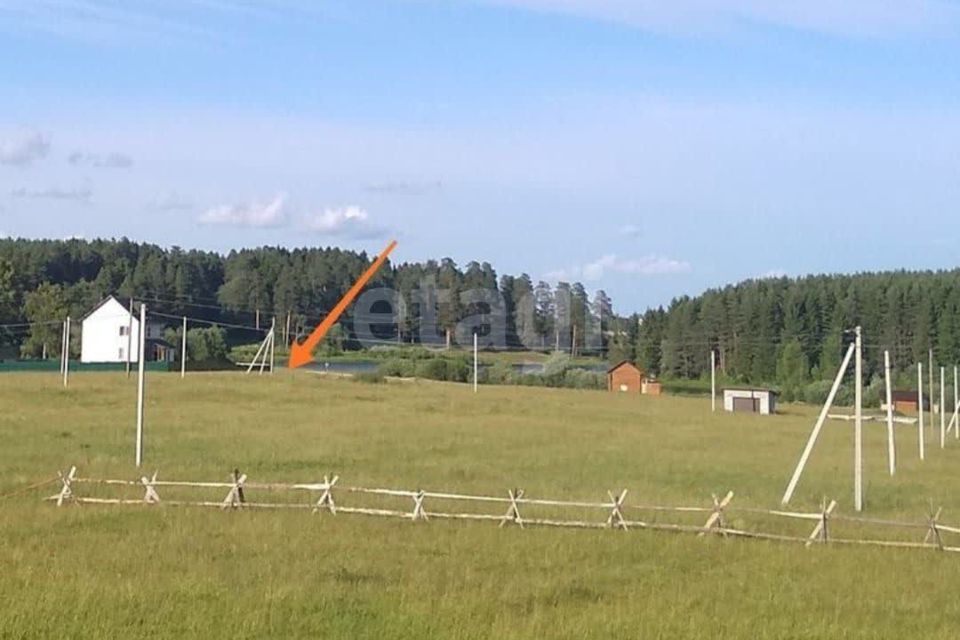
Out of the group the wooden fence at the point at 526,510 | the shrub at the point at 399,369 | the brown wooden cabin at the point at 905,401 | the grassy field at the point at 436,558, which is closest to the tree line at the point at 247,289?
the shrub at the point at 399,369

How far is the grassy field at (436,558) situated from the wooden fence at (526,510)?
1.96 feet

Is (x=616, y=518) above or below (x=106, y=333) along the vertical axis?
below

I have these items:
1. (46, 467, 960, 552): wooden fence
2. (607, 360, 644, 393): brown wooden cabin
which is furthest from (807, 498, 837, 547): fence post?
(607, 360, 644, 393): brown wooden cabin

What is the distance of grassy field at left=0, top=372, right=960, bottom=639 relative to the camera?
15.4 meters

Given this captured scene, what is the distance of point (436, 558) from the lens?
810 inches

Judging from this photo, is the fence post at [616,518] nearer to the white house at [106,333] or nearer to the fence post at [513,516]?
Result: the fence post at [513,516]

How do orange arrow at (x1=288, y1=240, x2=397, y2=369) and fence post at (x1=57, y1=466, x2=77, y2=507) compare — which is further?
orange arrow at (x1=288, y1=240, x2=397, y2=369)

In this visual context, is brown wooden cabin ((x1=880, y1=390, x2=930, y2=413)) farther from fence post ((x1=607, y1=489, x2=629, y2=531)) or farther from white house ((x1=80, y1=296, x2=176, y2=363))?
fence post ((x1=607, y1=489, x2=629, y2=531))

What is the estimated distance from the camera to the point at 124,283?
146 metres

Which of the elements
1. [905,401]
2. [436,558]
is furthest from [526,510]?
[905,401]

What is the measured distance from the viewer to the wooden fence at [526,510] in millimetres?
24297

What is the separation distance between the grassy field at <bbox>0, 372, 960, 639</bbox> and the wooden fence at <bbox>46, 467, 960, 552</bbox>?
1.96 feet

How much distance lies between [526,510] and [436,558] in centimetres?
643

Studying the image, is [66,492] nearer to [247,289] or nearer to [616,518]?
[616,518]
